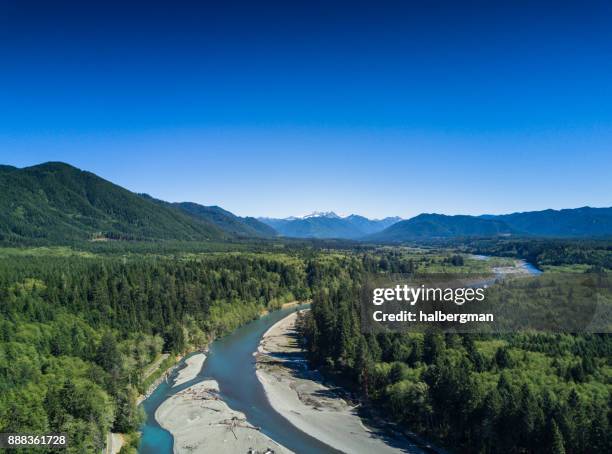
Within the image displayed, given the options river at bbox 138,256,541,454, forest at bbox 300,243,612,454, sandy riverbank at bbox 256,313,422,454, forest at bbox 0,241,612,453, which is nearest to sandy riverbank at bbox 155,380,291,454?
river at bbox 138,256,541,454

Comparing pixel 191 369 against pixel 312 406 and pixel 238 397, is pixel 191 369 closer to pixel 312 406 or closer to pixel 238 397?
pixel 238 397

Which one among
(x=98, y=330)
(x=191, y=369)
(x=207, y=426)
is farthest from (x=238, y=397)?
(x=98, y=330)

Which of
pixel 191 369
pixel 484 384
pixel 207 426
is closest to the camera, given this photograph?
pixel 484 384

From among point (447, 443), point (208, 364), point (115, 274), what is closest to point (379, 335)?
point (447, 443)

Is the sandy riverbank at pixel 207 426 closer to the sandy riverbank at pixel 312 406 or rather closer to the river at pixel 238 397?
the river at pixel 238 397

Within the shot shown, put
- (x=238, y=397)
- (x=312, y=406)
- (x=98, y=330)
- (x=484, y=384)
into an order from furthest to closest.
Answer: (x=98, y=330)
(x=238, y=397)
(x=312, y=406)
(x=484, y=384)
